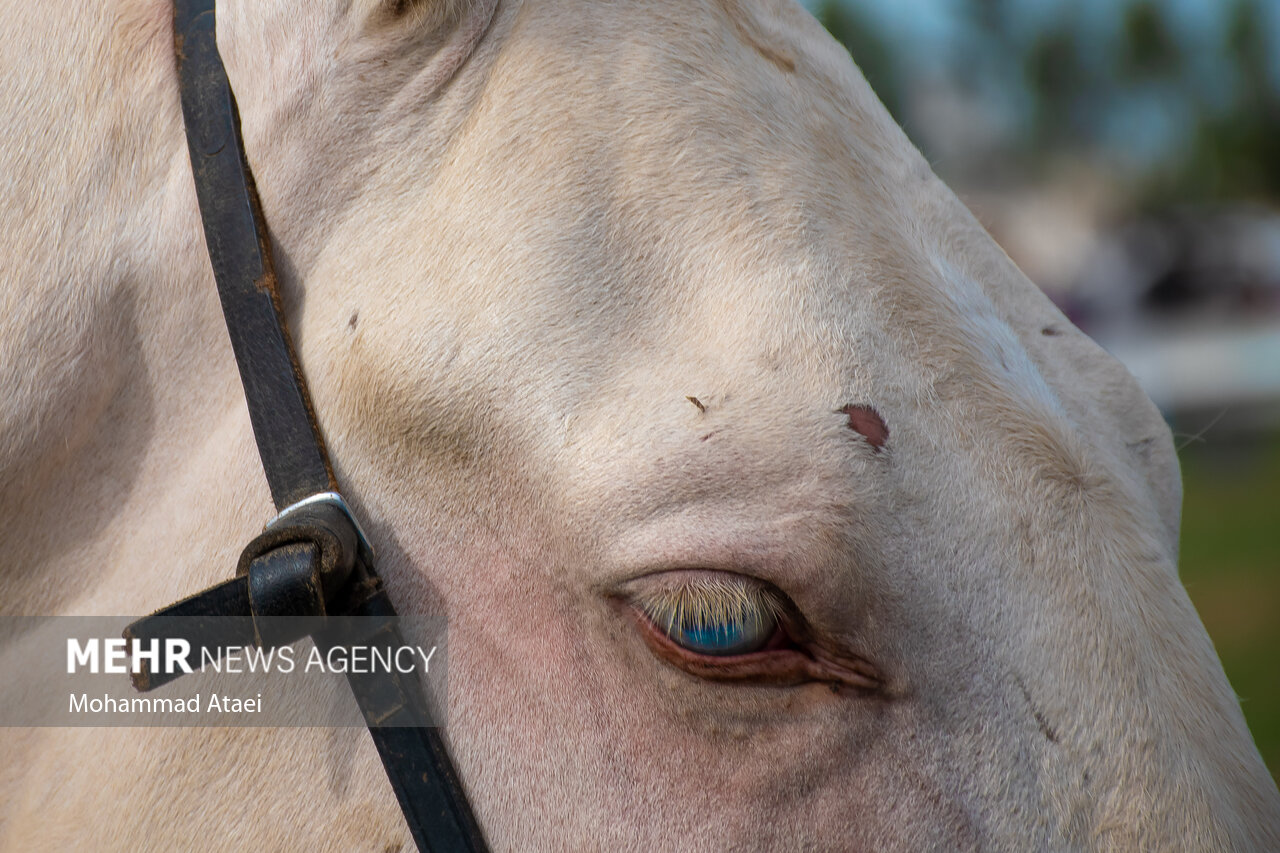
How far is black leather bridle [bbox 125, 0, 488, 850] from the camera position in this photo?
139 cm

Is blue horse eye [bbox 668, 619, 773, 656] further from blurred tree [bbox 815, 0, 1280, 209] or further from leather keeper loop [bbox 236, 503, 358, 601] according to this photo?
blurred tree [bbox 815, 0, 1280, 209]

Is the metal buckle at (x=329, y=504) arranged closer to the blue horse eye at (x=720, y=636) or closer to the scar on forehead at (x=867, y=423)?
the blue horse eye at (x=720, y=636)

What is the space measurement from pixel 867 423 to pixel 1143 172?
5209 cm

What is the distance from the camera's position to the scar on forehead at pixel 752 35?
1.64 m

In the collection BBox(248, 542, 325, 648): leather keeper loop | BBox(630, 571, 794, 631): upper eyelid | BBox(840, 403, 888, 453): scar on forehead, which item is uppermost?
BBox(840, 403, 888, 453): scar on forehead

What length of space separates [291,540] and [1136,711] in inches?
43.3

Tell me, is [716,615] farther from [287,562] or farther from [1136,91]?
[1136,91]

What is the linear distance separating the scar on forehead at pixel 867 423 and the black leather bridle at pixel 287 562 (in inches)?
25.8

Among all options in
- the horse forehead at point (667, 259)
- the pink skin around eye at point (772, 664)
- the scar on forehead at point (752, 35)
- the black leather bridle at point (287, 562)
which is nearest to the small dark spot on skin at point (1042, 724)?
the pink skin around eye at point (772, 664)

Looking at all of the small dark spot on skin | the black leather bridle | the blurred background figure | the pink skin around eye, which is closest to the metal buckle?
the black leather bridle

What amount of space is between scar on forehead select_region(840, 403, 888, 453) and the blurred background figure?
14181mm

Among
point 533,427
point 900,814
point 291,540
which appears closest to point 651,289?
point 533,427

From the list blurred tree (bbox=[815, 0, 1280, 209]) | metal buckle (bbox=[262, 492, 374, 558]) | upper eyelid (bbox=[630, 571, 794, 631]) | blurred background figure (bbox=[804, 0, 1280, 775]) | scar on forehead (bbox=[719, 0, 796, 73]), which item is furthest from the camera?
blurred tree (bbox=[815, 0, 1280, 209])

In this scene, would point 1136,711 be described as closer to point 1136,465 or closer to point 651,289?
point 1136,465
